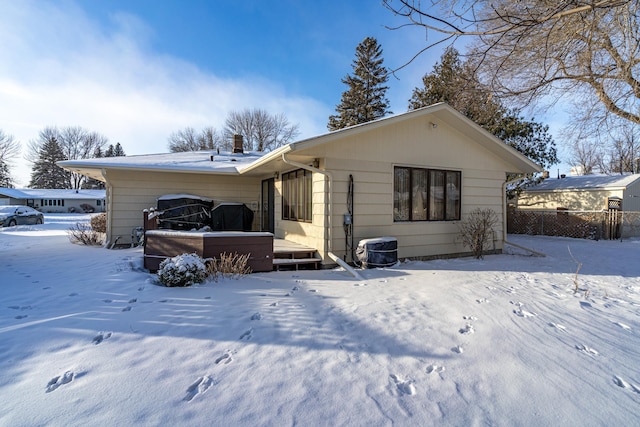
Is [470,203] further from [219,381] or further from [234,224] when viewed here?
[219,381]

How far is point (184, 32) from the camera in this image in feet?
27.7

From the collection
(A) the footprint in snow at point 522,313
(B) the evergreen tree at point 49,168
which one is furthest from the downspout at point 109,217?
(B) the evergreen tree at point 49,168

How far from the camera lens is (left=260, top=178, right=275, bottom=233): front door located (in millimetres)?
9898

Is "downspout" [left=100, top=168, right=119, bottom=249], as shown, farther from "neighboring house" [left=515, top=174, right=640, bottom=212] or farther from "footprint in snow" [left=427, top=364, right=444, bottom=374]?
"neighboring house" [left=515, top=174, right=640, bottom=212]

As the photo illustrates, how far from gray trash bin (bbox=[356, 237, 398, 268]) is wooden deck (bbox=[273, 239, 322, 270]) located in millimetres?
929

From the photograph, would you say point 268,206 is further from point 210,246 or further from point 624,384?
point 624,384

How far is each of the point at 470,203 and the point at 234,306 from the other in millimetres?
6891

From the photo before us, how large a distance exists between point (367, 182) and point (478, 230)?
3.23 m

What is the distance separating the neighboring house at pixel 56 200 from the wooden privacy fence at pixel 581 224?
132 ft

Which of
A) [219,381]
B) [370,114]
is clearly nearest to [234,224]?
[219,381]

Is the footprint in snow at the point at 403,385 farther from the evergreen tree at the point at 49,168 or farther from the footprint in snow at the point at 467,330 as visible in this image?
the evergreen tree at the point at 49,168

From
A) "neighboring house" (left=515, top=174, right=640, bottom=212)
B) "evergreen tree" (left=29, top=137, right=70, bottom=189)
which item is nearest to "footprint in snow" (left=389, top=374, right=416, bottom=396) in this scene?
"neighboring house" (left=515, top=174, right=640, bottom=212)

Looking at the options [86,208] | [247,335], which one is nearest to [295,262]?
[247,335]

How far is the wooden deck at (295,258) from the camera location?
21.1 feet
